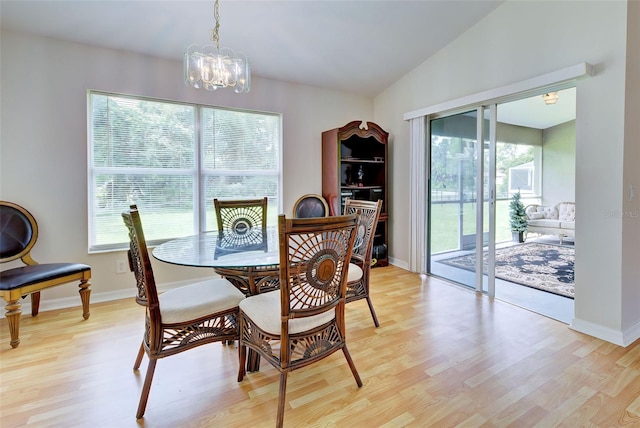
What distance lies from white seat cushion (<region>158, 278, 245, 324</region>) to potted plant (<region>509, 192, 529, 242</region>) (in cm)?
572

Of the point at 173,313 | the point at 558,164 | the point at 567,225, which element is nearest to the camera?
the point at 173,313

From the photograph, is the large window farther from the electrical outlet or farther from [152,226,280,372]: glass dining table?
[152,226,280,372]: glass dining table

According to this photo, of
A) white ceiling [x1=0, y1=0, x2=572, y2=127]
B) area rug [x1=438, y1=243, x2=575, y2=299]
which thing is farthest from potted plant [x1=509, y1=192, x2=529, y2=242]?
white ceiling [x1=0, y1=0, x2=572, y2=127]

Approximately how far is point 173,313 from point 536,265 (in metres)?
4.62

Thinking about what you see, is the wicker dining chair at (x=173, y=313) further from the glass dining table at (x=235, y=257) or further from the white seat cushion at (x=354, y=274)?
the white seat cushion at (x=354, y=274)

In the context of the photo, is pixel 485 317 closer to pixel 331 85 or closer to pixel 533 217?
pixel 331 85

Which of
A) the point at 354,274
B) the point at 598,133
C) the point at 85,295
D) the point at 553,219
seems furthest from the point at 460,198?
the point at 85,295

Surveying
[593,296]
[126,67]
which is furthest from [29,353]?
[593,296]

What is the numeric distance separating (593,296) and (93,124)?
4.52 metres

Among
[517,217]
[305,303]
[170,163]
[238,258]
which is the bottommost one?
[305,303]

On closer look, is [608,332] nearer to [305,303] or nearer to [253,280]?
[305,303]

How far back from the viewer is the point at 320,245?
4.90 ft

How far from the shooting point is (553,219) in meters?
5.92

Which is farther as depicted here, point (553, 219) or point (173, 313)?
point (553, 219)
